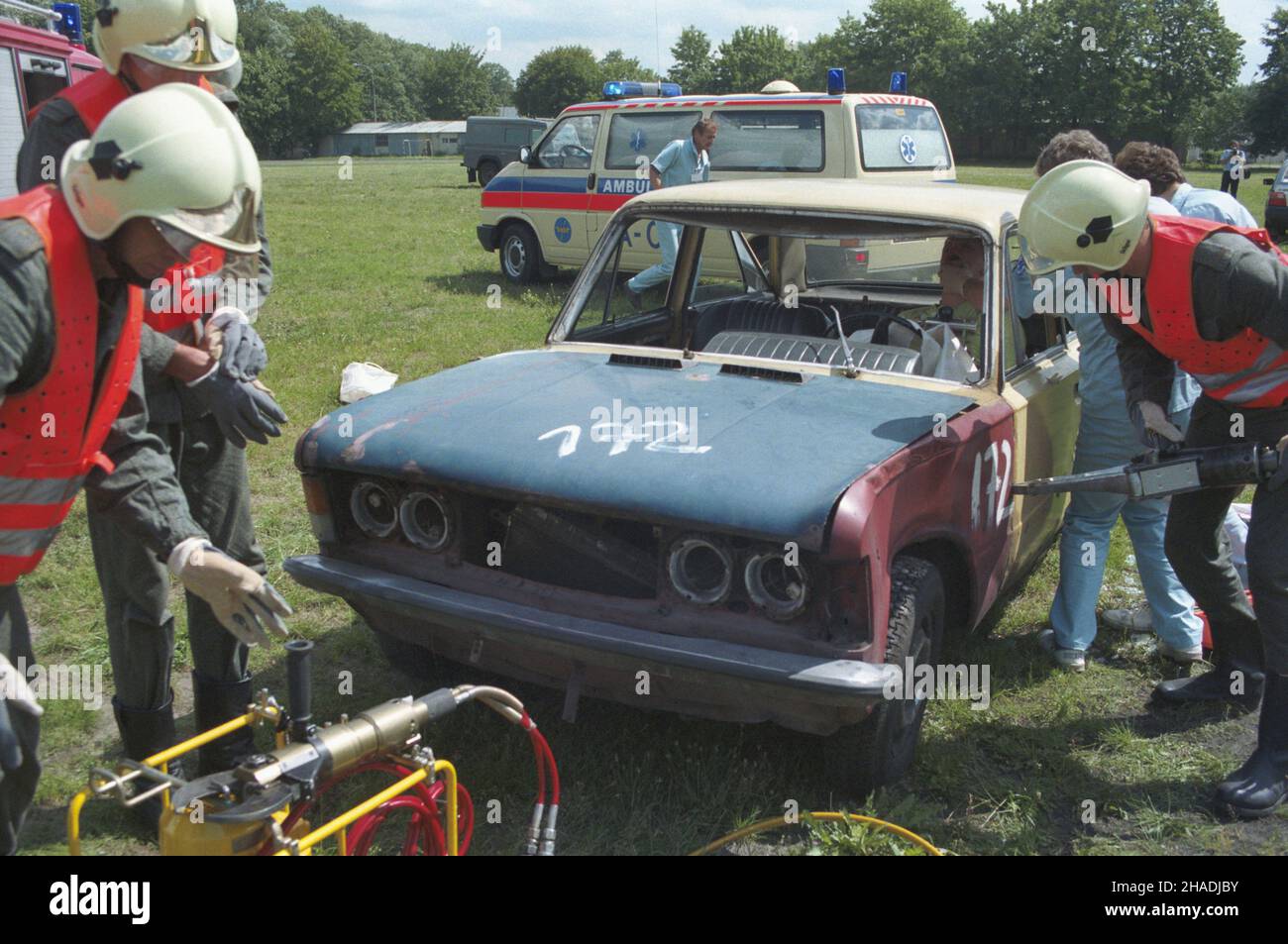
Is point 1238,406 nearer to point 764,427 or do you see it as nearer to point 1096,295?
point 1096,295

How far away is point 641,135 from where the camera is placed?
37.6ft

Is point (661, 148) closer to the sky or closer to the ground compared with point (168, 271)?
closer to the sky

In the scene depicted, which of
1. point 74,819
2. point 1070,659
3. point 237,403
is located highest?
point 237,403

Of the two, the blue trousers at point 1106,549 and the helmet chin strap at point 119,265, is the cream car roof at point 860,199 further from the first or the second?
the helmet chin strap at point 119,265

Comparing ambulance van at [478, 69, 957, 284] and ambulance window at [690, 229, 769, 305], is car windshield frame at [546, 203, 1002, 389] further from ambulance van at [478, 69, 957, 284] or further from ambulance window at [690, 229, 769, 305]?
ambulance van at [478, 69, 957, 284]

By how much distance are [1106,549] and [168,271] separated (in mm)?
3338

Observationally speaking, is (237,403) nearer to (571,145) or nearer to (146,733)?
(146,733)

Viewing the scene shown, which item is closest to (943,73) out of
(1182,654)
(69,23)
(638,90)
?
(638,90)

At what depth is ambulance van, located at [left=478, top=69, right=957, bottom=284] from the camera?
33.4 feet

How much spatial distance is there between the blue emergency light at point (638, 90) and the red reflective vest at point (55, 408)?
11.3m

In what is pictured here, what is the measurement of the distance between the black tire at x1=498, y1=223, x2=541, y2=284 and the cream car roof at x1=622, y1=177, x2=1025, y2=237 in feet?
27.0

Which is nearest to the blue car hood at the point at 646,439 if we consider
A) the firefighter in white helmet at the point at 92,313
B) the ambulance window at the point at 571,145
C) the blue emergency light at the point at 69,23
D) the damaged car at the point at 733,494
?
the damaged car at the point at 733,494

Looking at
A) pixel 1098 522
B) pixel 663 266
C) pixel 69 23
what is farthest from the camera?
pixel 69 23

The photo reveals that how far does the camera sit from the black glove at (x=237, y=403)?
3006 millimetres
